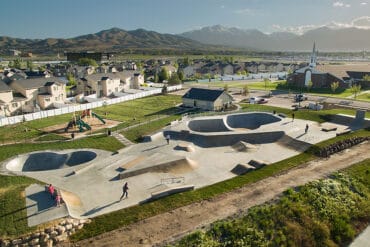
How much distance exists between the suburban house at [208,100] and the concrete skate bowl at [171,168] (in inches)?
992

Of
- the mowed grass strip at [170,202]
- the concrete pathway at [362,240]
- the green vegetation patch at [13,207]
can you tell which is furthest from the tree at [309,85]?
the green vegetation patch at [13,207]

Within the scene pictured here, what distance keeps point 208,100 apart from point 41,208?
1488 inches

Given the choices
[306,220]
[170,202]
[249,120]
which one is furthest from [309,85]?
[170,202]

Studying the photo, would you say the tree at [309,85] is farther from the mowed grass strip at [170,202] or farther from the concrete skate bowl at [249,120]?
the mowed grass strip at [170,202]

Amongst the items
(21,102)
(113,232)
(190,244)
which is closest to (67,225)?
(113,232)

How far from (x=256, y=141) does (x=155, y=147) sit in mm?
12731

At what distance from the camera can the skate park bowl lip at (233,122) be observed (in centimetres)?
4378

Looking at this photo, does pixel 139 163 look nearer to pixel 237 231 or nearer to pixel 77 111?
pixel 237 231

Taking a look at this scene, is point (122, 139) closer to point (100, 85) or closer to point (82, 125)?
point (82, 125)

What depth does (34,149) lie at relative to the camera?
1379 inches

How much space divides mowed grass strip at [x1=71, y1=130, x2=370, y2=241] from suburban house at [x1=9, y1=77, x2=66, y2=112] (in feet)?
146

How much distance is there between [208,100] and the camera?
54.4 metres

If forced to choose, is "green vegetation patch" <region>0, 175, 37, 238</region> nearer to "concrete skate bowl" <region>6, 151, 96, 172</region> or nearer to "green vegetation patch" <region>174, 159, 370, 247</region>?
"concrete skate bowl" <region>6, 151, 96, 172</region>

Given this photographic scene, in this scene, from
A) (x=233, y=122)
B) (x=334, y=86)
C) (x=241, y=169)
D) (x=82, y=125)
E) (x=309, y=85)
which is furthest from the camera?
(x=309, y=85)
